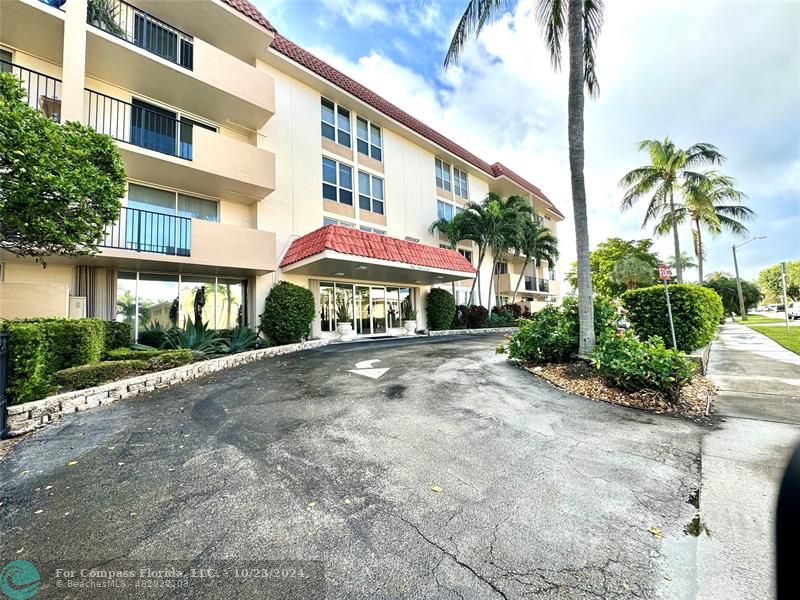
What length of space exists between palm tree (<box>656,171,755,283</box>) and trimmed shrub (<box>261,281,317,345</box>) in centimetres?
2377

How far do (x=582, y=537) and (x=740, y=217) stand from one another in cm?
3245

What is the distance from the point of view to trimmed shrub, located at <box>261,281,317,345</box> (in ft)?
39.3

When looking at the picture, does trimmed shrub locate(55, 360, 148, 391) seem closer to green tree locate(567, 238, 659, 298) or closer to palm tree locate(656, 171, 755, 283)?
palm tree locate(656, 171, 755, 283)

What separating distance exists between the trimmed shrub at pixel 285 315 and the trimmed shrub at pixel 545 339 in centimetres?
777

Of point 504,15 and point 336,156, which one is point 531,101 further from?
point 336,156

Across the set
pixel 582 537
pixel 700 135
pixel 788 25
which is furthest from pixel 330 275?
pixel 700 135

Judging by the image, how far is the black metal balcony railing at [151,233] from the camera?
9562mm

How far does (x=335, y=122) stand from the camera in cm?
1634

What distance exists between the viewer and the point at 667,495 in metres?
2.89

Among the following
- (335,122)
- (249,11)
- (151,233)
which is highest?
(249,11)

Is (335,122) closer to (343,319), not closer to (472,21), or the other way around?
(472,21)

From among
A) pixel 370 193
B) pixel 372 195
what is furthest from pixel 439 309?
pixel 370 193

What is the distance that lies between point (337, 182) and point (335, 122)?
325 cm

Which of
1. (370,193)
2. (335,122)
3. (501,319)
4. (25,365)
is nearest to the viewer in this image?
(25,365)
